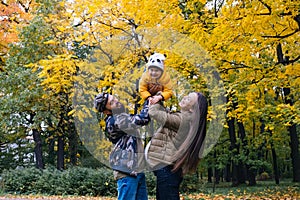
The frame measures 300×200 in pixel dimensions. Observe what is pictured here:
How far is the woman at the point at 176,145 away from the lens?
300 centimetres

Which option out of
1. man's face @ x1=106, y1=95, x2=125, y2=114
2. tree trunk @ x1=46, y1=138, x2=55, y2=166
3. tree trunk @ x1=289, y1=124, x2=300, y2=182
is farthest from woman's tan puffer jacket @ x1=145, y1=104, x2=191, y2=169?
tree trunk @ x1=46, y1=138, x2=55, y2=166

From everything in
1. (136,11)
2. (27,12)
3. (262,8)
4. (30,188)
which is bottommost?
(30,188)

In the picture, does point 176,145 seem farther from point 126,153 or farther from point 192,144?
point 126,153

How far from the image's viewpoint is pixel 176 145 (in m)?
3.04

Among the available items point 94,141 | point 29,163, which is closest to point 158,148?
point 94,141

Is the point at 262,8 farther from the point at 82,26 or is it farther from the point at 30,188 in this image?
the point at 30,188

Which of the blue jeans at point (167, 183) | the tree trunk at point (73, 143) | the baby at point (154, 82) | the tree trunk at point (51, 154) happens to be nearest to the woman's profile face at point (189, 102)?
the baby at point (154, 82)

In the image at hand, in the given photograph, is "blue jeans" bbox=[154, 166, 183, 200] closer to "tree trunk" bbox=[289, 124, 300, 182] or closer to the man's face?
the man's face

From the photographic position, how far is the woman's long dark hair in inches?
118

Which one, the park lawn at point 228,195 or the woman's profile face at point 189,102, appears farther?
the park lawn at point 228,195

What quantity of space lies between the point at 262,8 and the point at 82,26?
496 cm

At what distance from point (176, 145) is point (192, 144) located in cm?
14

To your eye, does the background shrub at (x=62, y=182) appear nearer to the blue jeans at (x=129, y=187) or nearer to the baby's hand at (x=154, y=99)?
the blue jeans at (x=129, y=187)

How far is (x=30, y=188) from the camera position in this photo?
13094mm
